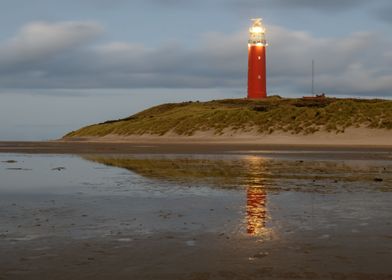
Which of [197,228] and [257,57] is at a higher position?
[257,57]

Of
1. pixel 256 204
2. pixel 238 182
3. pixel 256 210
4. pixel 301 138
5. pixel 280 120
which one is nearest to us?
pixel 256 210

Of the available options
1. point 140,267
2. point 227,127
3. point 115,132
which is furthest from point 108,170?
point 115,132

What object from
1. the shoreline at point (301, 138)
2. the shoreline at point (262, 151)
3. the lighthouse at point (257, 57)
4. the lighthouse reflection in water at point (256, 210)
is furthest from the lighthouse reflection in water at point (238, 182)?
the lighthouse at point (257, 57)

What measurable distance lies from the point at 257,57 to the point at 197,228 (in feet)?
243

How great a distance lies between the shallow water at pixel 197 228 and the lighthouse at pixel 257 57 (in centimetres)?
6544

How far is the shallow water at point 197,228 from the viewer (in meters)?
6.38

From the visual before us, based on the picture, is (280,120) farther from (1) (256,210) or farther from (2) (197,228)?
(2) (197,228)

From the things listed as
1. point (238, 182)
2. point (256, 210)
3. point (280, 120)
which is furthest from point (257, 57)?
point (256, 210)

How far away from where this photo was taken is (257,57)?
81438 mm

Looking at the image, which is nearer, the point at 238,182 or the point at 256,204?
the point at 256,204

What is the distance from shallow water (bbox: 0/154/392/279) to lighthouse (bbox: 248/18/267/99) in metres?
65.4

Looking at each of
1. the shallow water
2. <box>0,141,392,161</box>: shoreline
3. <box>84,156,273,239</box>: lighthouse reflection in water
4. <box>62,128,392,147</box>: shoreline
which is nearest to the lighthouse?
A: <box>62,128,392,147</box>: shoreline

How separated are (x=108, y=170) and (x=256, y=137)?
33.2 m

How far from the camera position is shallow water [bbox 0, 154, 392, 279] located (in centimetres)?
638
